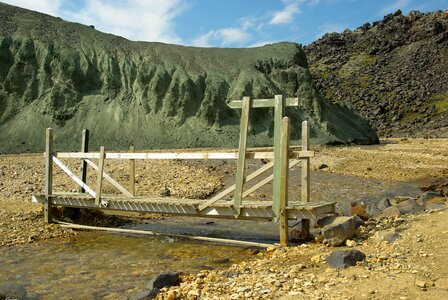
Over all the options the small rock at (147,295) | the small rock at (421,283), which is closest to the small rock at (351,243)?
the small rock at (421,283)

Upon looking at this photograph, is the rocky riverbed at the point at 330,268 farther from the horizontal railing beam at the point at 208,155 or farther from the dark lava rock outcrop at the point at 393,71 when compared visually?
the dark lava rock outcrop at the point at 393,71

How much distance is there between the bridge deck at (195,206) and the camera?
1108cm

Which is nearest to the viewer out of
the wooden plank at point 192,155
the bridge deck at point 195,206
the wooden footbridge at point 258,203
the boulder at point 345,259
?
the boulder at point 345,259

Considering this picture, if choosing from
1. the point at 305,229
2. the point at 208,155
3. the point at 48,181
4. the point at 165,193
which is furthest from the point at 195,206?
the point at 165,193

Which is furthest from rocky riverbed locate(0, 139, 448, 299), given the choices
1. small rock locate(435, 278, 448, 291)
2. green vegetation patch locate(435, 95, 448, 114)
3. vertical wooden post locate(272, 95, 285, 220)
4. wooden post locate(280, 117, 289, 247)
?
green vegetation patch locate(435, 95, 448, 114)

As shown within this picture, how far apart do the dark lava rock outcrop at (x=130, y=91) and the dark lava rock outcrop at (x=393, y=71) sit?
129 feet

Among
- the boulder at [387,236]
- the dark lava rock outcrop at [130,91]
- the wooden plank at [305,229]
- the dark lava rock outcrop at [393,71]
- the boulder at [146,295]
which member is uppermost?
the dark lava rock outcrop at [393,71]

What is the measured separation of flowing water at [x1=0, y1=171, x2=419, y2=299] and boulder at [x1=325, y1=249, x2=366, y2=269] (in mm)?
2996

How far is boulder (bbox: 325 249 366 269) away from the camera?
7882 millimetres

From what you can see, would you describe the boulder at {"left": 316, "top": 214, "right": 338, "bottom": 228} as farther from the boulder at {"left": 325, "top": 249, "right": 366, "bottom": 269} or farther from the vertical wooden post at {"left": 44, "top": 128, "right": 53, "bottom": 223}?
the vertical wooden post at {"left": 44, "top": 128, "right": 53, "bottom": 223}

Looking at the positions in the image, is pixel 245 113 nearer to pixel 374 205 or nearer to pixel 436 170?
pixel 374 205

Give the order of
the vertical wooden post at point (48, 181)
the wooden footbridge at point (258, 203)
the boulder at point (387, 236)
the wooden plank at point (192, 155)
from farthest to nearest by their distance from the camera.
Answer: the vertical wooden post at point (48, 181) → the wooden plank at point (192, 155) → the wooden footbridge at point (258, 203) → the boulder at point (387, 236)

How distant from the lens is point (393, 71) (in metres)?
143

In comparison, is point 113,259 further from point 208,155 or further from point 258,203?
point 258,203
